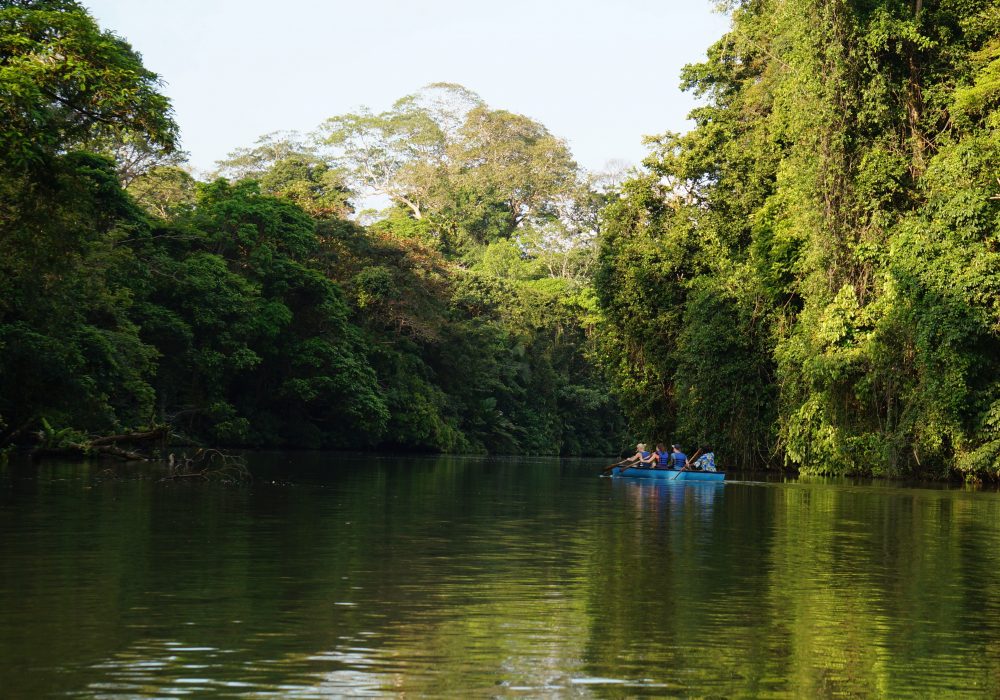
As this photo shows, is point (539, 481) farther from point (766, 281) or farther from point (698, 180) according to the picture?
point (698, 180)

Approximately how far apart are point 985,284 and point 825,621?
25.7 metres

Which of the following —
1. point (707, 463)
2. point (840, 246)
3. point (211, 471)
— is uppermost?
point (840, 246)

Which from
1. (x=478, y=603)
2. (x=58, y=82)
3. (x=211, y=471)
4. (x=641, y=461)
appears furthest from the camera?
(x=641, y=461)

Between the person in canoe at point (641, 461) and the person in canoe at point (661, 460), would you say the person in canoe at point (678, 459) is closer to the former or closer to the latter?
the person in canoe at point (661, 460)

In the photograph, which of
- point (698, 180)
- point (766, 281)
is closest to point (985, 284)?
point (766, 281)

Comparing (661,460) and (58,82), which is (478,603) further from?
(661,460)

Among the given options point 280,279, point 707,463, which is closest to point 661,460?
point 707,463

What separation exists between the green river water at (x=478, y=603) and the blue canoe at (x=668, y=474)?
50.2 ft

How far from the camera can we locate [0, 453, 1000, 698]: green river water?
22.8 feet

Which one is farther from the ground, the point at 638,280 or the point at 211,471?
the point at 638,280

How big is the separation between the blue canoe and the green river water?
50.2 ft

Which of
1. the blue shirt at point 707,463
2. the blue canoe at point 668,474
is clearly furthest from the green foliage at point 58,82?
the blue shirt at point 707,463

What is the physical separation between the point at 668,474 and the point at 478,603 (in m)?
28.1

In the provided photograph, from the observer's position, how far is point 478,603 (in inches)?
381
